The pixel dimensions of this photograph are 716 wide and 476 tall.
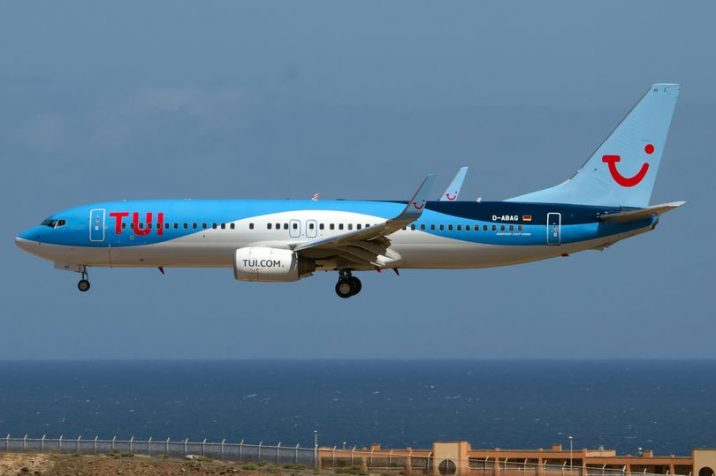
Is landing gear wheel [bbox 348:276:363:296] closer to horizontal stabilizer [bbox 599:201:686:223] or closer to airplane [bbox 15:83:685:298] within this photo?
airplane [bbox 15:83:685:298]

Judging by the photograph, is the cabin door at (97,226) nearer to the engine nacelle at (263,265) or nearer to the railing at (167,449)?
the engine nacelle at (263,265)

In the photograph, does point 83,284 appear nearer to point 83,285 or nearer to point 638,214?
→ point 83,285

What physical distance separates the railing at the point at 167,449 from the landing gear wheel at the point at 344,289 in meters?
9.42

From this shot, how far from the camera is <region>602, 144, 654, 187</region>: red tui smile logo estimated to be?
7076 cm

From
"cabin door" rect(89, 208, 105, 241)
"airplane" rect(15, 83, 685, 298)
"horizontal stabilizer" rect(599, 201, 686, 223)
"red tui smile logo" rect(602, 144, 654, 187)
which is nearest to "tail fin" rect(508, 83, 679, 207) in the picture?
"red tui smile logo" rect(602, 144, 654, 187)

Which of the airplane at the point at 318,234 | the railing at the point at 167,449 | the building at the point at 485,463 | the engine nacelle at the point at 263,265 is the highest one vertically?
the airplane at the point at 318,234

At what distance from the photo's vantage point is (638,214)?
66.0m

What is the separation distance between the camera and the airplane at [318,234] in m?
65.7

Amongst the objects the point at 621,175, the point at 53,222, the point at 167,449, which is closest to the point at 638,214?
the point at 621,175

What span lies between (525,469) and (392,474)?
7282 millimetres

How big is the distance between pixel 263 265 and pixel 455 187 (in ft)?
47.1

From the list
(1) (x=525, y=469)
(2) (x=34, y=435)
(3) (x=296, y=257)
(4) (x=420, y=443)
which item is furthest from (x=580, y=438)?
(3) (x=296, y=257)

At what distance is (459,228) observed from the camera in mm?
66250

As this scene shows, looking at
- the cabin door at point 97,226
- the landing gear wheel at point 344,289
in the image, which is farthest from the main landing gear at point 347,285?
the cabin door at point 97,226
